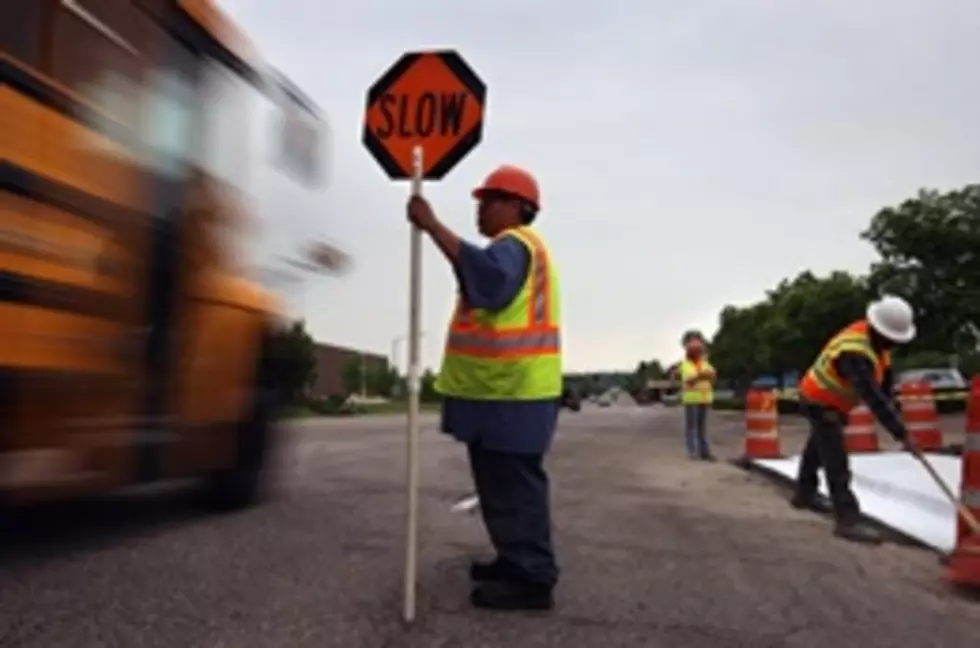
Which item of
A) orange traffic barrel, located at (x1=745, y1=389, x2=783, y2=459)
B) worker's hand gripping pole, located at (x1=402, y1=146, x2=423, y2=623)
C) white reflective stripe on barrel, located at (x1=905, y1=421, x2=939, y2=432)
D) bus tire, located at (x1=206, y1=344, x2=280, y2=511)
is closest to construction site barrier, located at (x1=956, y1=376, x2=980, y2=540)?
worker's hand gripping pole, located at (x1=402, y1=146, x2=423, y2=623)

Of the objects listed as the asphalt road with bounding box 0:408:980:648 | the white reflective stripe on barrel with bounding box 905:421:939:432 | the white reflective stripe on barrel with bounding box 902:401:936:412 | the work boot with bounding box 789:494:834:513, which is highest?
the white reflective stripe on barrel with bounding box 902:401:936:412

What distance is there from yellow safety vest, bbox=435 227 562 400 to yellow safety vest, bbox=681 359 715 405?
34.2 ft

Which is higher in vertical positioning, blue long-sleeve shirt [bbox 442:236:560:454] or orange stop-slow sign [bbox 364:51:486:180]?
orange stop-slow sign [bbox 364:51:486:180]

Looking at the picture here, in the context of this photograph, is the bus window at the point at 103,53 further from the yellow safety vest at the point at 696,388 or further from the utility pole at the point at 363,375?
the utility pole at the point at 363,375

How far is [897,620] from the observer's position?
194 inches

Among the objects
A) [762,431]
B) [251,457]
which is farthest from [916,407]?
[251,457]

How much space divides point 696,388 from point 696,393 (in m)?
0.11

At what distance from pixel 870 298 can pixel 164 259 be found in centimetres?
4526

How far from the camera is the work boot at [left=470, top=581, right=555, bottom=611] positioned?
4.68 metres

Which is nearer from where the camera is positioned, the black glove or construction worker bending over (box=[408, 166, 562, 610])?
construction worker bending over (box=[408, 166, 562, 610])

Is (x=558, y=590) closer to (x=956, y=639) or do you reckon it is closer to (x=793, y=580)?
(x=793, y=580)

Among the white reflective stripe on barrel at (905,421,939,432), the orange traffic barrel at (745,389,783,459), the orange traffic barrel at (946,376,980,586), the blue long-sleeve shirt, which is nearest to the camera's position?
the blue long-sleeve shirt

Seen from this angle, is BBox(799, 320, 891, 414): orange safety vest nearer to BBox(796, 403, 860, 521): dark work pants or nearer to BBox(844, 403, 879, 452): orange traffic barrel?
BBox(796, 403, 860, 521): dark work pants

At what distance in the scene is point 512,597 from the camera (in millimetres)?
4691
